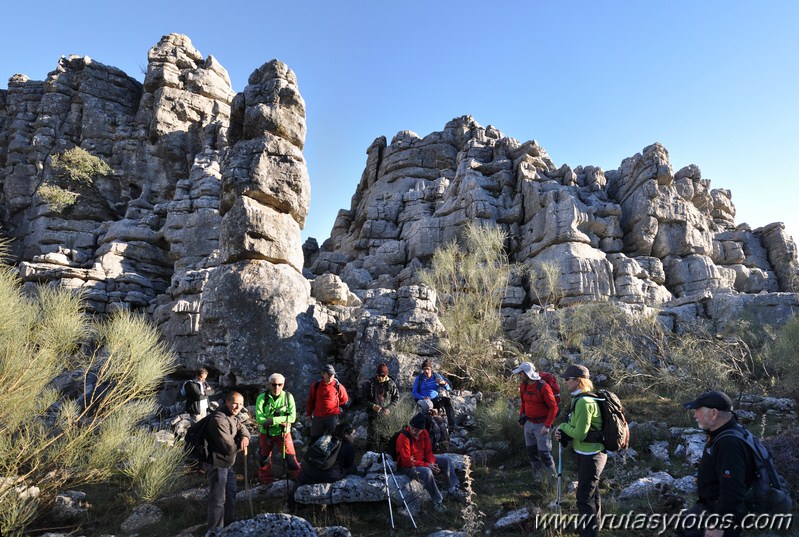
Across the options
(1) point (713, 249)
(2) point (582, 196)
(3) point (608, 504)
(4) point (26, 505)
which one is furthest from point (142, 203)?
(1) point (713, 249)

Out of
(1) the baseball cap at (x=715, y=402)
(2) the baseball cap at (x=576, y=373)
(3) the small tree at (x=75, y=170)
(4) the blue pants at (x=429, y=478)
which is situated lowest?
(4) the blue pants at (x=429, y=478)

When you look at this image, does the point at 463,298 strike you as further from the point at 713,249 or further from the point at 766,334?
the point at 713,249

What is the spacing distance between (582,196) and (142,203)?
23.9 metres

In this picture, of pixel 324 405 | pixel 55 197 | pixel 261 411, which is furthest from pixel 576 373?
pixel 55 197

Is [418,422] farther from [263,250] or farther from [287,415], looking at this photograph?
[263,250]

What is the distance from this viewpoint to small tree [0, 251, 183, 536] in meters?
5.58

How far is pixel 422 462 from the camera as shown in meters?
6.99

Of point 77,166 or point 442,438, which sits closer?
point 442,438

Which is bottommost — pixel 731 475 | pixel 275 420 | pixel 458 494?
pixel 458 494

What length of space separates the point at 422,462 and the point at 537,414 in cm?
194

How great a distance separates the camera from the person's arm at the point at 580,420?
4.99 metres

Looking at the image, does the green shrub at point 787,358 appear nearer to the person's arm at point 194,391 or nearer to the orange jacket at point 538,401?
the orange jacket at point 538,401

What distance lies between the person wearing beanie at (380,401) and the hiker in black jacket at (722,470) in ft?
19.8

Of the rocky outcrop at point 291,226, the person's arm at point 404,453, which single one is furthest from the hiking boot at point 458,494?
the rocky outcrop at point 291,226
